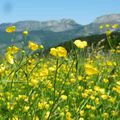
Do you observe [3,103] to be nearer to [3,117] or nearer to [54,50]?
[3,117]

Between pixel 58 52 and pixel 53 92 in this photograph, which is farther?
pixel 53 92

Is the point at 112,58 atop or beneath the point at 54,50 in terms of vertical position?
beneath

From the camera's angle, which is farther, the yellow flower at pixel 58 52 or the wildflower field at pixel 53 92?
the wildflower field at pixel 53 92

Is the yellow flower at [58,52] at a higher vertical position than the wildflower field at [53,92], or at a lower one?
higher

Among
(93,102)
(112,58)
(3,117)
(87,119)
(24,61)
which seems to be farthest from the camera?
(112,58)

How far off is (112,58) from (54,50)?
6480mm

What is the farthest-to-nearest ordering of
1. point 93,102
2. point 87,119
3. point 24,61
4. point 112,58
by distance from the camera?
point 112,58 < point 93,102 < point 87,119 < point 24,61

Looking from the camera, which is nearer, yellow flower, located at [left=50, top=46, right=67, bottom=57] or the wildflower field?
yellow flower, located at [left=50, top=46, right=67, bottom=57]

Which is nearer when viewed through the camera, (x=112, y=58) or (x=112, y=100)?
(x=112, y=100)

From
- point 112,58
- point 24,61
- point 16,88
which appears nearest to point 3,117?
point 24,61

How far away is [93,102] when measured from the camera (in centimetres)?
414

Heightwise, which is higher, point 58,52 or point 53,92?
point 58,52

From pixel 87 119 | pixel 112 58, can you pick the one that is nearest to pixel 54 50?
pixel 87 119

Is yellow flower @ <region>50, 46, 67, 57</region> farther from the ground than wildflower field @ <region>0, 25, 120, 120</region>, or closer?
farther from the ground
